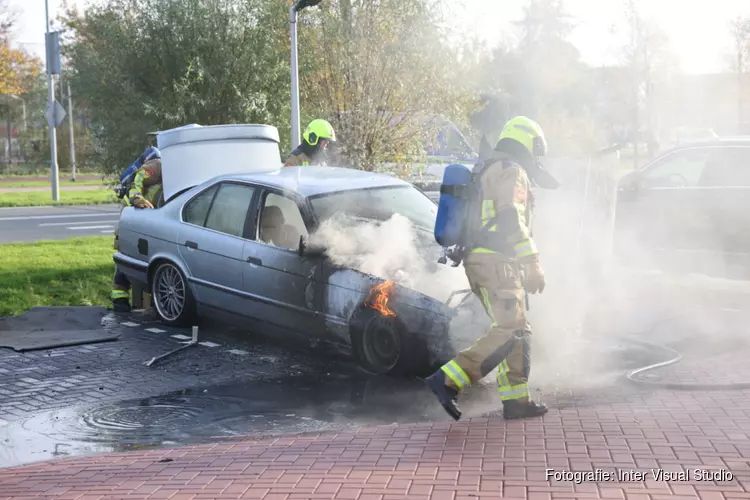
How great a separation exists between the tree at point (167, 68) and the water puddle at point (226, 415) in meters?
6.83

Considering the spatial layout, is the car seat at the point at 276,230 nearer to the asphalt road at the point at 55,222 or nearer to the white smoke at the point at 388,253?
the white smoke at the point at 388,253

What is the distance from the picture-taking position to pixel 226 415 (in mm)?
6164

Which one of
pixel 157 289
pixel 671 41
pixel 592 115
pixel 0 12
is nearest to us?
pixel 157 289

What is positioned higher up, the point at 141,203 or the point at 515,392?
the point at 141,203

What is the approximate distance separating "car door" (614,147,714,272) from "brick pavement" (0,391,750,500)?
5.69 metres

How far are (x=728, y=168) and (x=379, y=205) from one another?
16.3 ft

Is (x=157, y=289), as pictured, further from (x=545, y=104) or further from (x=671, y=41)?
(x=671, y=41)

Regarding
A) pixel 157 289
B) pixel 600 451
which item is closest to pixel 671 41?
pixel 157 289

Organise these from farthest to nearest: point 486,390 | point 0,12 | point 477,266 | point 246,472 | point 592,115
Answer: point 0,12 → point 592,115 → point 486,390 → point 477,266 → point 246,472

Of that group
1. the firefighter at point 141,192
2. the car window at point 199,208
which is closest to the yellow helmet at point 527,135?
the car window at point 199,208

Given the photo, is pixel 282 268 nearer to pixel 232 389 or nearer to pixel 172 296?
pixel 232 389

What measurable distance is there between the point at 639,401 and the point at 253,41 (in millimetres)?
9340

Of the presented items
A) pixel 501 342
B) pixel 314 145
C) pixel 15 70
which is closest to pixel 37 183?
pixel 15 70

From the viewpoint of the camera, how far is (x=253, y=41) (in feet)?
44.1
